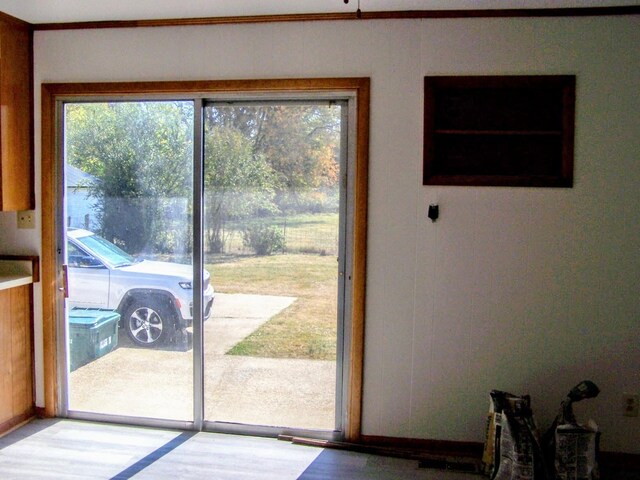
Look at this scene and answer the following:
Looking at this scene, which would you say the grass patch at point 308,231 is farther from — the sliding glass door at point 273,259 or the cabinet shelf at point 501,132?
the cabinet shelf at point 501,132

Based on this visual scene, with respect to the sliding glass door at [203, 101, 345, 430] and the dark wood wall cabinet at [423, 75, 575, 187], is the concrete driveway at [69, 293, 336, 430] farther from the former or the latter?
the dark wood wall cabinet at [423, 75, 575, 187]

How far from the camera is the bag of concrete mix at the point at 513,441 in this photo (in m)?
2.66

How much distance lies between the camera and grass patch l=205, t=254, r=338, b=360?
127 inches

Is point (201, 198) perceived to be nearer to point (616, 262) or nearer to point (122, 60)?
point (122, 60)

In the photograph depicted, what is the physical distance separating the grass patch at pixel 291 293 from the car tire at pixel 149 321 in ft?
1.22

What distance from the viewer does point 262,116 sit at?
10.5 feet

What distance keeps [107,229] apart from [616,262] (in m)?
2.95

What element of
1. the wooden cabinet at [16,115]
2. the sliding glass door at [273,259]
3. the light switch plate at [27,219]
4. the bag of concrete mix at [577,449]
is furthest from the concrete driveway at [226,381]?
the bag of concrete mix at [577,449]

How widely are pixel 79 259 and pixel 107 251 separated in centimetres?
20

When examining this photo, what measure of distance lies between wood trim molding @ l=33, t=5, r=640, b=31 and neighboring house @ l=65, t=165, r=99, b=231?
0.88 metres

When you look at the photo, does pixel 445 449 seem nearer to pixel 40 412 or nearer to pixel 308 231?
pixel 308 231

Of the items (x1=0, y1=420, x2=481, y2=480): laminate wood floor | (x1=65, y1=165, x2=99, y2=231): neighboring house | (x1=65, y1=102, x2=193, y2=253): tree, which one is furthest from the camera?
(x1=65, y1=165, x2=99, y2=231): neighboring house

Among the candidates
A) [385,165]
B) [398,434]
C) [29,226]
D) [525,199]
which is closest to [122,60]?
[29,226]

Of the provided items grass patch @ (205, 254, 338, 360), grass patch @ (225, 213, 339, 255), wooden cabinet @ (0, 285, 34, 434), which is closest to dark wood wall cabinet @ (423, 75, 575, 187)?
grass patch @ (225, 213, 339, 255)
